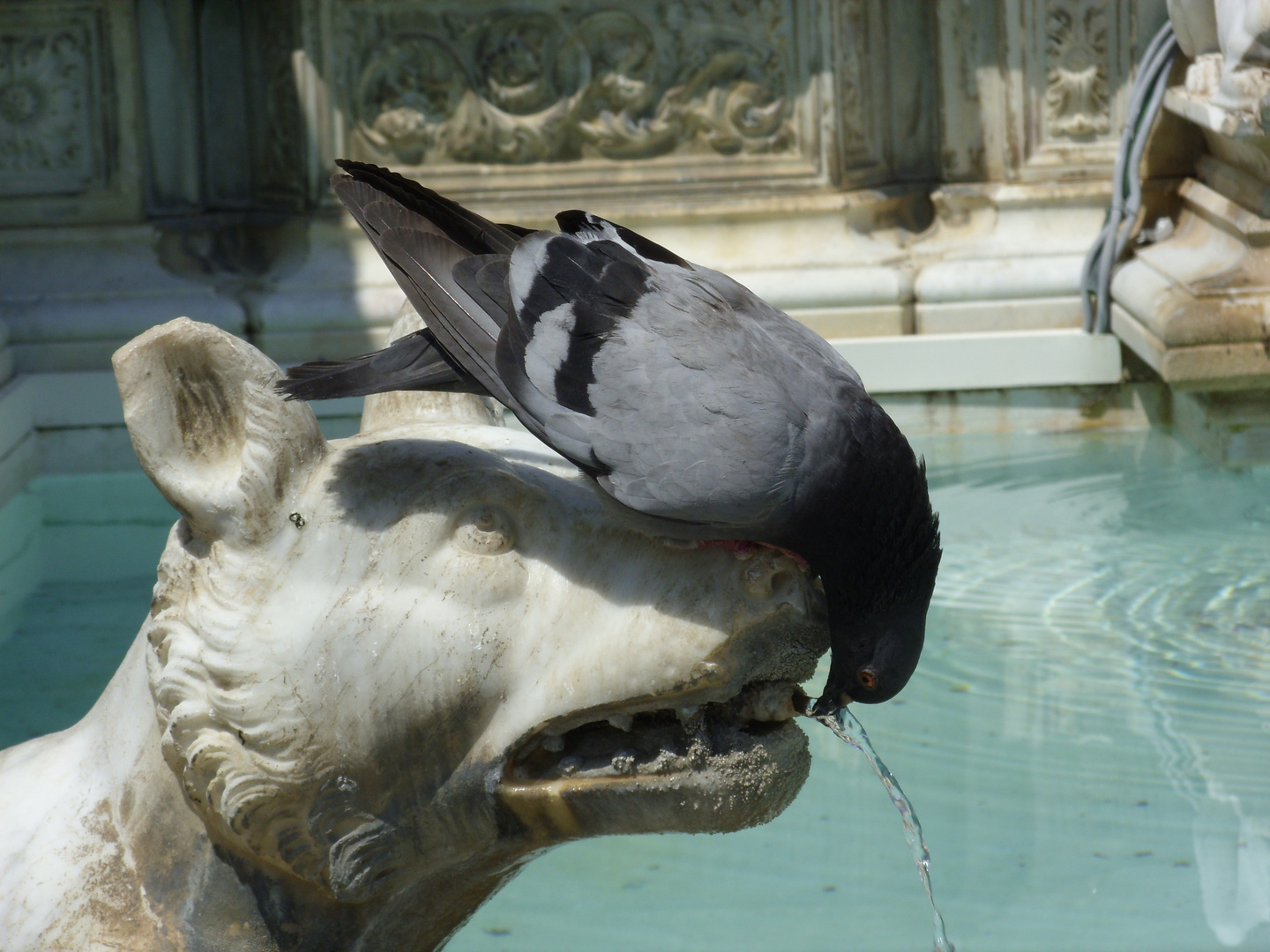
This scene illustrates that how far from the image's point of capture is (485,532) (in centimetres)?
109

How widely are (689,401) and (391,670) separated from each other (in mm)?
301

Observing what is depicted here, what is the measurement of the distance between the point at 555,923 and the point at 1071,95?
3172mm

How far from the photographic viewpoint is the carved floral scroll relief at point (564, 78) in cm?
427

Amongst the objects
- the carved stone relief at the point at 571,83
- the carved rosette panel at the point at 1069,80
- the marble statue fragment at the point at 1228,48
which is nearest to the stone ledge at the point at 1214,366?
the marble statue fragment at the point at 1228,48

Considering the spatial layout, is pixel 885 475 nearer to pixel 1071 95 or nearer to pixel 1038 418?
pixel 1038 418

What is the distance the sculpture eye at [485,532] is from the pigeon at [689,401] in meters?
0.08

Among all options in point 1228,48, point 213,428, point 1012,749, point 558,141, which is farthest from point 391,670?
point 558,141

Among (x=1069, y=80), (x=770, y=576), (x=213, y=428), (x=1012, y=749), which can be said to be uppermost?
(x=1069, y=80)

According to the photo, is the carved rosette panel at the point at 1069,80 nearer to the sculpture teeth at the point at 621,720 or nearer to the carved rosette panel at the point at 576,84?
the carved rosette panel at the point at 576,84

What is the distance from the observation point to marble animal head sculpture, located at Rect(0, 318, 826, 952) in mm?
1057

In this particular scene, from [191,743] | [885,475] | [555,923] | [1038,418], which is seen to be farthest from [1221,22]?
[191,743]

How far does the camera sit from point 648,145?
172 inches

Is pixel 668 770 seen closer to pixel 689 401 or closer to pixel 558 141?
pixel 689 401

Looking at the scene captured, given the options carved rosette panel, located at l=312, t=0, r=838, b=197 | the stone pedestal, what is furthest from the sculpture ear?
carved rosette panel, located at l=312, t=0, r=838, b=197
